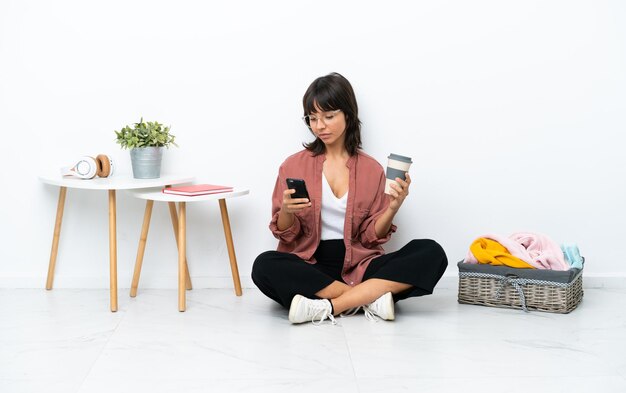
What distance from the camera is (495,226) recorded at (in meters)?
3.24

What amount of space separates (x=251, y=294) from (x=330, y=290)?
0.47m

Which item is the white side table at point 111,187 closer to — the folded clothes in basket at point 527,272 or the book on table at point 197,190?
the book on table at point 197,190

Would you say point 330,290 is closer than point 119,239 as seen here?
Yes

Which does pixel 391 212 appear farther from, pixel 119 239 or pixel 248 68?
pixel 119 239

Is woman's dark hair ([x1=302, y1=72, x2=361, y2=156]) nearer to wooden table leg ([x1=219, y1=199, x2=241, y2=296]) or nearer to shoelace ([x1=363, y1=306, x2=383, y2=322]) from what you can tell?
wooden table leg ([x1=219, y1=199, x2=241, y2=296])

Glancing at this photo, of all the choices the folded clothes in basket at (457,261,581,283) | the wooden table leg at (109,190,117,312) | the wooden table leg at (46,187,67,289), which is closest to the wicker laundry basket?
the folded clothes in basket at (457,261,581,283)

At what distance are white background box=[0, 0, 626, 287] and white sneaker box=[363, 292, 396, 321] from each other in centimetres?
54

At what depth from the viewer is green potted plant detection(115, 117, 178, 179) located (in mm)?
2955

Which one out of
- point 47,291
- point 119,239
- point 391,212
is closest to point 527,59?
point 391,212

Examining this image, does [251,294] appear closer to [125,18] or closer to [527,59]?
[125,18]

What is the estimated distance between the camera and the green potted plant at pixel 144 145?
9.70ft

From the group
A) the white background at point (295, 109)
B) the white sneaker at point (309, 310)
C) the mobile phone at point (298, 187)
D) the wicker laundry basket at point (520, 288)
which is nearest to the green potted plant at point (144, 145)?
the white background at point (295, 109)

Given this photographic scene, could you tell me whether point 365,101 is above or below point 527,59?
below

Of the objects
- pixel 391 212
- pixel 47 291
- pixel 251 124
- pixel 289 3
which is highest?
pixel 289 3
